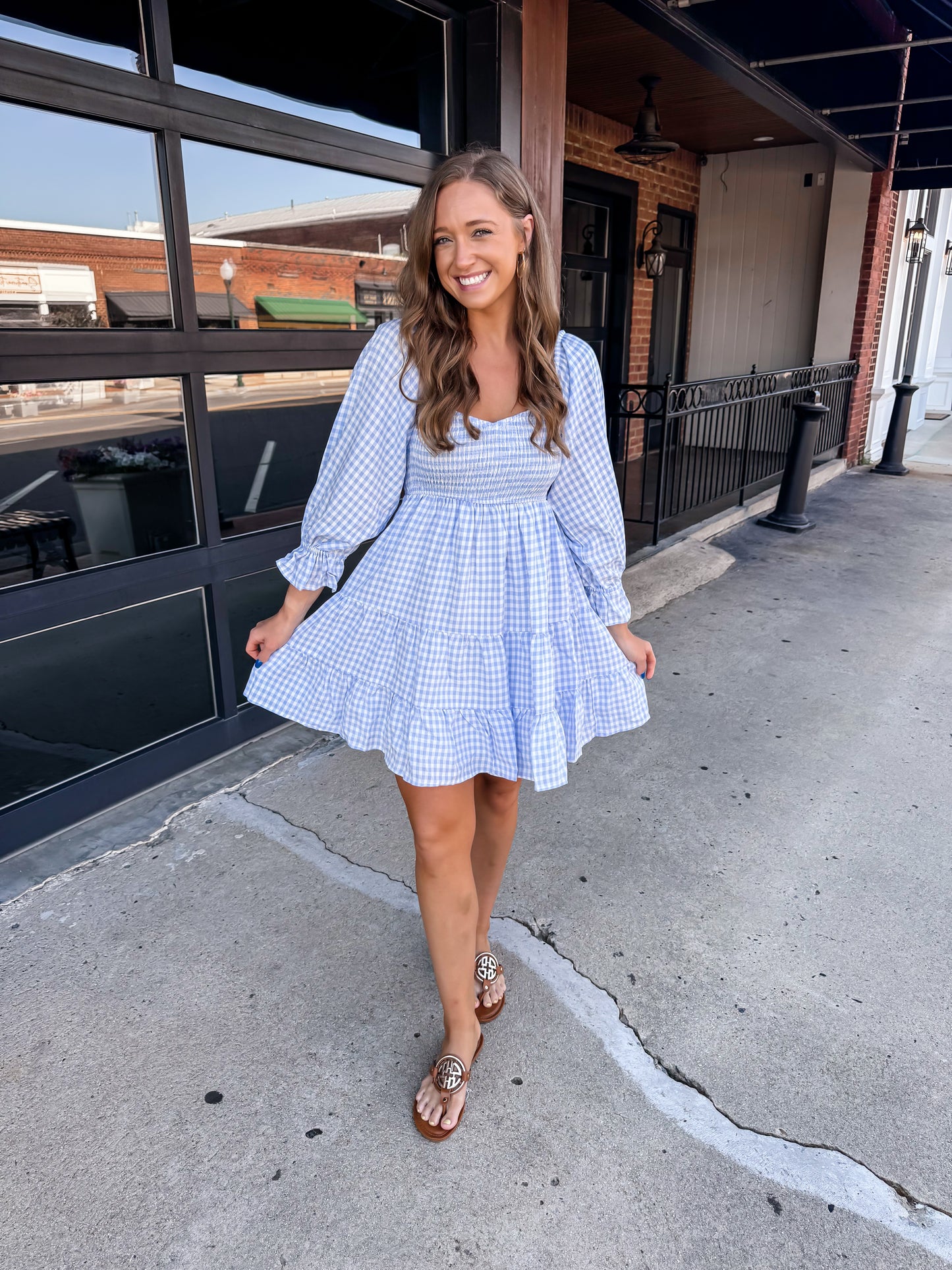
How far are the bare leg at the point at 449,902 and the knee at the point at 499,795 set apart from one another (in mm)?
136

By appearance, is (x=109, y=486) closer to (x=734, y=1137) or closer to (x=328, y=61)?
(x=328, y=61)

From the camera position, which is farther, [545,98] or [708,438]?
[708,438]

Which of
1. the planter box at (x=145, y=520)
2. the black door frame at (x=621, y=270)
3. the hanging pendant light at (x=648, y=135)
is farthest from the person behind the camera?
the black door frame at (x=621, y=270)

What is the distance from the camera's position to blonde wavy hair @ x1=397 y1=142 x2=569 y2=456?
159cm

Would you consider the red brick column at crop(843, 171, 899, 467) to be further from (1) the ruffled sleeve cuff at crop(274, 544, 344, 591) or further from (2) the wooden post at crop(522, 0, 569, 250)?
(1) the ruffled sleeve cuff at crop(274, 544, 344, 591)

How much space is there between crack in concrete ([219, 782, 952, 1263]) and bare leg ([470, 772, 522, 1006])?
0.19 metres

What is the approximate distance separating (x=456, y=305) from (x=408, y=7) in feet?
7.12

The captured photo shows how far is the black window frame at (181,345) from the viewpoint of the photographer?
7.70ft

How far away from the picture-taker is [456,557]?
1.67m

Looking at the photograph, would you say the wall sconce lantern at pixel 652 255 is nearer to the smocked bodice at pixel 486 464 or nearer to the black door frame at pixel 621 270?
the black door frame at pixel 621 270

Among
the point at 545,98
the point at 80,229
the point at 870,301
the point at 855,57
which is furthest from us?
the point at 870,301

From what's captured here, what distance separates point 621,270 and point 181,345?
21.4 ft

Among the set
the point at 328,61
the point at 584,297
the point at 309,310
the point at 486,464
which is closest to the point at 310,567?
the point at 486,464

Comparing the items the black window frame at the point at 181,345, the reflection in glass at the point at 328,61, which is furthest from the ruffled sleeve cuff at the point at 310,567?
the reflection in glass at the point at 328,61
